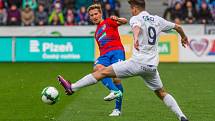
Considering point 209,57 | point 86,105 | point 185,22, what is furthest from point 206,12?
point 86,105

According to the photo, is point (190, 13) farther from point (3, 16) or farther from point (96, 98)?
point (96, 98)

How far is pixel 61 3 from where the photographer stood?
33.7 m

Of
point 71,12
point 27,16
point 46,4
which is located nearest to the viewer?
point 27,16

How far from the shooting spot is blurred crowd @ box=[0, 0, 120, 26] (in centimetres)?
3164

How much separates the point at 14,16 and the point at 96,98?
1695cm

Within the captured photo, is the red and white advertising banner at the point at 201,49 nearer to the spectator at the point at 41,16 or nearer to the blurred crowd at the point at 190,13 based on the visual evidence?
the blurred crowd at the point at 190,13

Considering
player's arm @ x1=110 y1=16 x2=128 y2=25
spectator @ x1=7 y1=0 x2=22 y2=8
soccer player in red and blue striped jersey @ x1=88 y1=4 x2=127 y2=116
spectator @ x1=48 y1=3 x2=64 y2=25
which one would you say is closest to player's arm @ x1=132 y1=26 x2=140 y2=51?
player's arm @ x1=110 y1=16 x2=128 y2=25

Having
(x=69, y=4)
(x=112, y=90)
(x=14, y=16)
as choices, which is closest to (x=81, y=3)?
(x=69, y=4)

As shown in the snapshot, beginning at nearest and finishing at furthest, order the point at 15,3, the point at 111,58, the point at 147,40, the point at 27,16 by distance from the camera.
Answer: the point at 147,40 → the point at 111,58 → the point at 27,16 → the point at 15,3

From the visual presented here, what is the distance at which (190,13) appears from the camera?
104 feet

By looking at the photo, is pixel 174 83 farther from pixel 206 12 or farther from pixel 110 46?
pixel 206 12

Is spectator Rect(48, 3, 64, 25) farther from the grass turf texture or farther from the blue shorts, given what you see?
the blue shorts

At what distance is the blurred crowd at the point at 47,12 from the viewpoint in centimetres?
3164

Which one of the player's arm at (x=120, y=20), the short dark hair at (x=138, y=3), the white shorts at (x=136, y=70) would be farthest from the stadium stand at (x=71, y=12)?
the short dark hair at (x=138, y=3)
